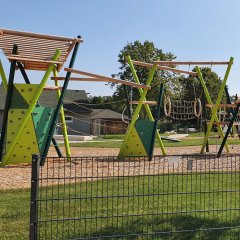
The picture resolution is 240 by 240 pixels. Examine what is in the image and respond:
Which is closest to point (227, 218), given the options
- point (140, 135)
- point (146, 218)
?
point (146, 218)

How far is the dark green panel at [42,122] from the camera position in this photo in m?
10.4

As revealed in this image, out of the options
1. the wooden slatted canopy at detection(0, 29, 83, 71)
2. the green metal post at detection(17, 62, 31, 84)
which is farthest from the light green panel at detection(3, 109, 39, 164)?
the green metal post at detection(17, 62, 31, 84)

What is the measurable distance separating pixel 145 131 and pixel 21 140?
383cm

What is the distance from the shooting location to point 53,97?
137 feet

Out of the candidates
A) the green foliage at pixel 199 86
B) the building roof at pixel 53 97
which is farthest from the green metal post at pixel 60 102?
the green foliage at pixel 199 86

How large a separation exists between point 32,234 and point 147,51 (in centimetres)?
4766

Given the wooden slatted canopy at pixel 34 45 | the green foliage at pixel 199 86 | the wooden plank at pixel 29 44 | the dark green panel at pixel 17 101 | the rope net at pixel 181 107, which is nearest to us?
the wooden slatted canopy at pixel 34 45

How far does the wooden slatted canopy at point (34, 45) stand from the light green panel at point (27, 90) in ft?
1.95

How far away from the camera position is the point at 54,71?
38.0ft

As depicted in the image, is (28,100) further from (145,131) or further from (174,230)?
(174,230)

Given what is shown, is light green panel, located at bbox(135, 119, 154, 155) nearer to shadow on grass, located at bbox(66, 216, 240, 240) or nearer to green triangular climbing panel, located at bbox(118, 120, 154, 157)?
green triangular climbing panel, located at bbox(118, 120, 154, 157)

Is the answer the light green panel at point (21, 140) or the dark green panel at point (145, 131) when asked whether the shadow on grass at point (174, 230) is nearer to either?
the light green panel at point (21, 140)

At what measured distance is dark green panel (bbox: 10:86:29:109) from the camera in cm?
1041

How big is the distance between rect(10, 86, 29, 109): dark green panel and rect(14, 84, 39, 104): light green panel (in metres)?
0.08
